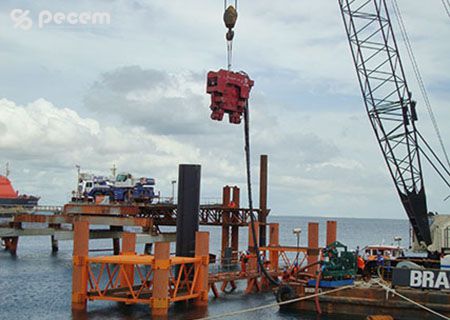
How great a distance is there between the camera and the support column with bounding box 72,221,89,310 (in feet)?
115

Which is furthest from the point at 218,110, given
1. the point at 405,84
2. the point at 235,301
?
the point at 405,84

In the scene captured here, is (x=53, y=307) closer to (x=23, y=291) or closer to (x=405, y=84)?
(x=23, y=291)

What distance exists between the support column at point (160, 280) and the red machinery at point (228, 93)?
24.5 feet

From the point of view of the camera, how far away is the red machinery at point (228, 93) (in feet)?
99.9

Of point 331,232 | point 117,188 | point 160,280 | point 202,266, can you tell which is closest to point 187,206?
point 202,266

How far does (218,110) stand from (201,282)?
1125 centimetres

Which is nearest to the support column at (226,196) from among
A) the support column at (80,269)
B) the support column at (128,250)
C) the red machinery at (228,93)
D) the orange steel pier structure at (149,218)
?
the orange steel pier structure at (149,218)

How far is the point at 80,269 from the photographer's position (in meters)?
34.9

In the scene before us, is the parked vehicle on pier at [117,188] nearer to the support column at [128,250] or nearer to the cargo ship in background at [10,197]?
the support column at [128,250]

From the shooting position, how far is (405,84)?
49.8 meters

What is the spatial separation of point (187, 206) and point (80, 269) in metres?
7.36

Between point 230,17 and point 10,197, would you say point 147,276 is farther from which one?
point 10,197

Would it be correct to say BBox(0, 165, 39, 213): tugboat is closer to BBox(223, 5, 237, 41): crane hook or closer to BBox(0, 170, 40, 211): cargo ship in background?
BBox(0, 170, 40, 211): cargo ship in background

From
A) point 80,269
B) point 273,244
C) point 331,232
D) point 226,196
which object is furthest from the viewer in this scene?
point 226,196
